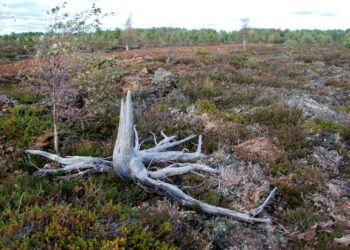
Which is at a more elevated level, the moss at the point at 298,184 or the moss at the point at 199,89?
the moss at the point at 199,89

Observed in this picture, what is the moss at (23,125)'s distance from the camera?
699cm

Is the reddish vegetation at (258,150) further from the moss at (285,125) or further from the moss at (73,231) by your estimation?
the moss at (73,231)

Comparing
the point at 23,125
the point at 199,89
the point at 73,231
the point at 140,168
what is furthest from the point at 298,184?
the point at 199,89

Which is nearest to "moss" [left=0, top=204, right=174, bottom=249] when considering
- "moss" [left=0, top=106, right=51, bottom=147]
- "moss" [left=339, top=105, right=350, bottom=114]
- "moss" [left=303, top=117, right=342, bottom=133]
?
Answer: "moss" [left=0, top=106, right=51, bottom=147]

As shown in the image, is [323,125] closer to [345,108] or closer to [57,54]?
[345,108]

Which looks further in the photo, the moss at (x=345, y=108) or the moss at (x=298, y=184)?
the moss at (x=345, y=108)

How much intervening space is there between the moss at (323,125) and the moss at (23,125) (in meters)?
6.08

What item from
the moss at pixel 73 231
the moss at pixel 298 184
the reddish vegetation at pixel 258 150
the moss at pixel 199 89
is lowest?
the moss at pixel 298 184

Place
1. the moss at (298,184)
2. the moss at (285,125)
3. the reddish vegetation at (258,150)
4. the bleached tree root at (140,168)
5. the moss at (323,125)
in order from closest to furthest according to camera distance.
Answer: the bleached tree root at (140,168), the moss at (298,184), the reddish vegetation at (258,150), the moss at (285,125), the moss at (323,125)

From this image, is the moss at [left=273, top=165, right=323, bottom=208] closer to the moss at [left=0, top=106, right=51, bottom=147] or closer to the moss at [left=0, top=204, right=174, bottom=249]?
the moss at [left=0, top=204, right=174, bottom=249]

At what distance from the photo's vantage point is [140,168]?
5.75m

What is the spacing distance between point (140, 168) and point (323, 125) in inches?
202

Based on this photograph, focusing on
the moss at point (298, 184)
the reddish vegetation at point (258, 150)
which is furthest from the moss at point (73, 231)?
the reddish vegetation at point (258, 150)

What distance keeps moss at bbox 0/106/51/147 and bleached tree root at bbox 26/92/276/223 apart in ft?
2.48
